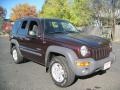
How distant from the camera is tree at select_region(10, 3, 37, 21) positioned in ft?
203

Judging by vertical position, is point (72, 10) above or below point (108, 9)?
above

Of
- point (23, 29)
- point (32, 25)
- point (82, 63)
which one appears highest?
point (32, 25)

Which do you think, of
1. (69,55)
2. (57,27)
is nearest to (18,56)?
(57,27)

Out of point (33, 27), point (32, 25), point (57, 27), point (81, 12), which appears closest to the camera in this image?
point (57, 27)

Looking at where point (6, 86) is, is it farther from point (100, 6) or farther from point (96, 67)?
point (100, 6)

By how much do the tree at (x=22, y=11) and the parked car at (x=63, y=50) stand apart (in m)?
55.0

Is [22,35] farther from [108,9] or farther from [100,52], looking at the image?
[108,9]

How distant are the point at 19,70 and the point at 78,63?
305 cm

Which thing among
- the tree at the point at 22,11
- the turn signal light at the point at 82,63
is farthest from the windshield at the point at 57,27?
the tree at the point at 22,11

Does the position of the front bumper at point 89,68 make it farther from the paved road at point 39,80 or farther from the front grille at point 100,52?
the paved road at point 39,80

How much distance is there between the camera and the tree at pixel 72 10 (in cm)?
2578

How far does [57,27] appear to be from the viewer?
24.6 feet

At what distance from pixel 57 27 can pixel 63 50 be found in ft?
5.66

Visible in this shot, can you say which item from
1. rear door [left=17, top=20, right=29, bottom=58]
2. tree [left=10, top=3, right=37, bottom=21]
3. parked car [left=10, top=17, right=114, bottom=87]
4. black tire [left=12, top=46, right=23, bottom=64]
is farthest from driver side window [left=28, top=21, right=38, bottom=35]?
tree [left=10, top=3, right=37, bottom=21]
